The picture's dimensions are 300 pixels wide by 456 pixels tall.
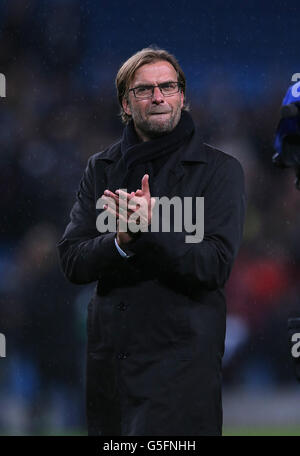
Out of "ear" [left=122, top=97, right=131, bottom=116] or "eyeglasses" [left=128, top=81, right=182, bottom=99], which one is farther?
"ear" [left=122, top=97, right=131, bottom=116]

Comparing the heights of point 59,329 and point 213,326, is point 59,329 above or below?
below

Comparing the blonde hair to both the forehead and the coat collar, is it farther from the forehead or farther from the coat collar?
the coat collar

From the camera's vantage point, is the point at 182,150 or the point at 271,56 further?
the point at 271,56

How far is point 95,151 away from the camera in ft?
16.9

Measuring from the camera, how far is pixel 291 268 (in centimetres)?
513

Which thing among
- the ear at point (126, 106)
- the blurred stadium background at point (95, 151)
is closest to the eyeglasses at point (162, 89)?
the ear at point (126, 106)

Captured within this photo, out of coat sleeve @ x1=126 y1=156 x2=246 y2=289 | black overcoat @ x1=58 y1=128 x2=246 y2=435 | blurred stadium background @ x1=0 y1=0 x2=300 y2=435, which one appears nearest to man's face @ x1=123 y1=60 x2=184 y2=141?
black overcoat @ x1=58 y1=128 x2=246 y2=435

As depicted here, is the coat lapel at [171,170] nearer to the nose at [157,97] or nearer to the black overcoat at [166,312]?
the black overcoat at [166,312]

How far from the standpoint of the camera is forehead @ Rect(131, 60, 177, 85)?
8.19 feet

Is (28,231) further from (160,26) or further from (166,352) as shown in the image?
(166,352)

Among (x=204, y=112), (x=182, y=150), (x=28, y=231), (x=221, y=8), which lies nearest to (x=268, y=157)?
(x=204, y=112)
